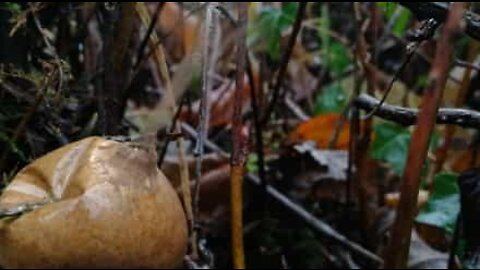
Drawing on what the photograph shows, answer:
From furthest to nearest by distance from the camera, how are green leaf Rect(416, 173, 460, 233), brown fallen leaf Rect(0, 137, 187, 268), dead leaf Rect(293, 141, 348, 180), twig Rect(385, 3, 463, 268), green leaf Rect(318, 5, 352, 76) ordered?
green leaf Rect(318, 5, 352, 76) < dead leaf Rect(293, 141, 348, 180) < green leaf Rect(416, 173, 460, 233) < brown fallen leaf Rect(0, 137, 187, 268) < twig Rect(385, 3, 463, 268)

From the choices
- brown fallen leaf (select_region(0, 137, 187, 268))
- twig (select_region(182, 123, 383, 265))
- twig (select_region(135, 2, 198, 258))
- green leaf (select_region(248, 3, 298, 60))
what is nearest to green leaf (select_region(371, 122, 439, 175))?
twig (select_region(182, 123, 383, 265))

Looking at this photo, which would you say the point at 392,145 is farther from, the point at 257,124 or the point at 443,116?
the point at 443,116

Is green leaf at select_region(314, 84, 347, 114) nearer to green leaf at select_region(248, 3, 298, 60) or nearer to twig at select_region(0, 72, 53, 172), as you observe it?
green leaf at select_region(248, 3, 298, 60)

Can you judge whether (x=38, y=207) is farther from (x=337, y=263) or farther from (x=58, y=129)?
(x=337, y=263)

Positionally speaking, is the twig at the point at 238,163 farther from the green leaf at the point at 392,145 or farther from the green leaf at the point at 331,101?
the green leaf at the point at 331,101

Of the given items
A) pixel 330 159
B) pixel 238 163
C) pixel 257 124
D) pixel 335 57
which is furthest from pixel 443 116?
pixel 335 57

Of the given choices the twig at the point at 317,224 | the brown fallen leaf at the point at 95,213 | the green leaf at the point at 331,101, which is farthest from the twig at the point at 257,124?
the green leaf at the point at 331,101

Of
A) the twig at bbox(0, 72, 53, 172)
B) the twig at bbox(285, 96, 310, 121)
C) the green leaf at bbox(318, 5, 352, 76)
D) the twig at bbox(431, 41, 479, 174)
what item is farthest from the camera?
the green leaf at bbox(318, 5, 352, 76)
